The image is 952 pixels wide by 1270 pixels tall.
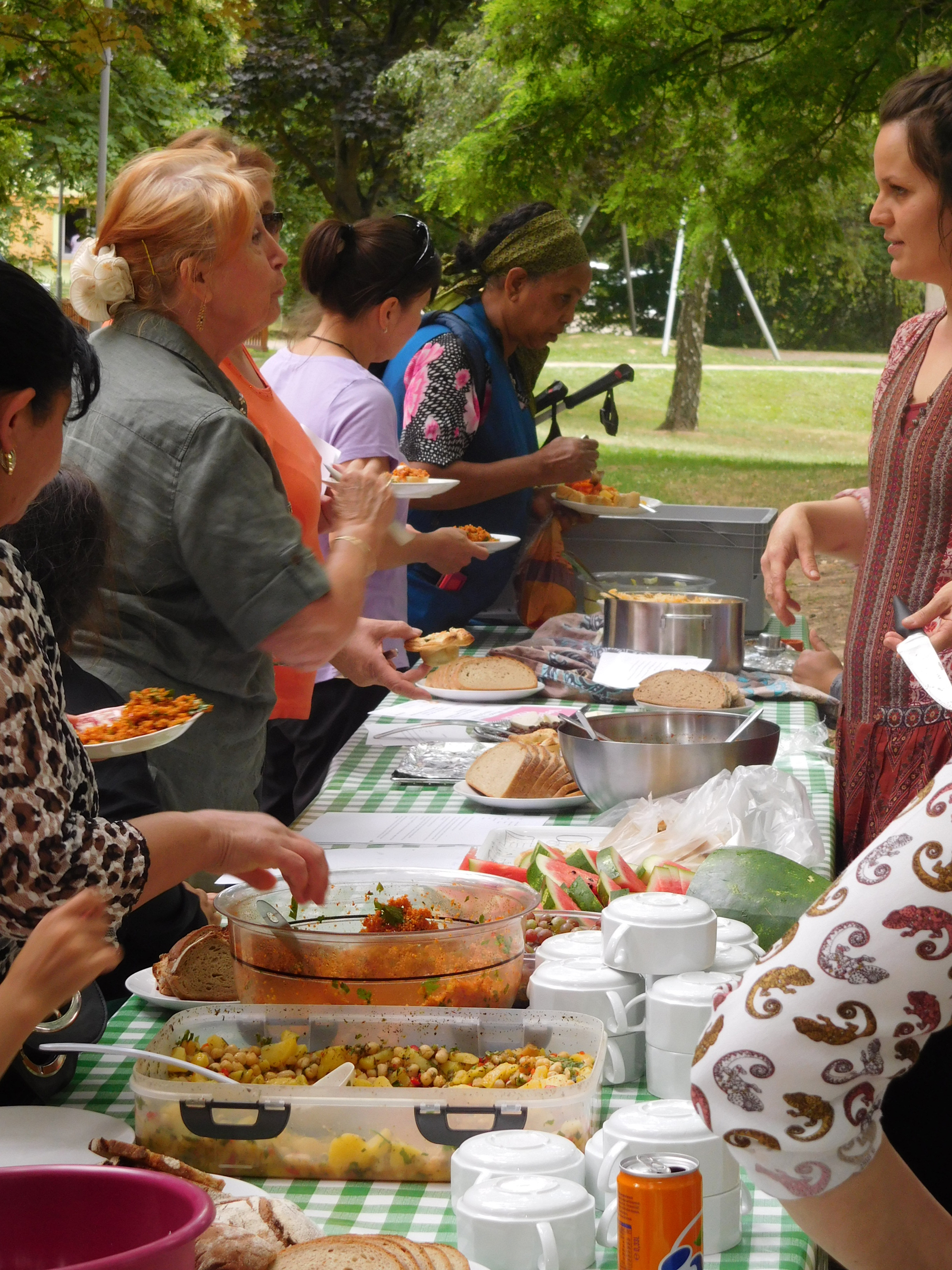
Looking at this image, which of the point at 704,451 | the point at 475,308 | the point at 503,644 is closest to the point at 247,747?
the point at 503,644

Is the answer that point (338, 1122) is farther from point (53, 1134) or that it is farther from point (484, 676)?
point (484, 676)

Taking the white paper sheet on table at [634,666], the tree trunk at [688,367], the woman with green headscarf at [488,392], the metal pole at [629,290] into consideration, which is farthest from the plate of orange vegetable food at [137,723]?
the metal pole at [629,290]

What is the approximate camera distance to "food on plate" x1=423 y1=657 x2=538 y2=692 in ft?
9.94

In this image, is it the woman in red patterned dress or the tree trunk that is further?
the tree trunk

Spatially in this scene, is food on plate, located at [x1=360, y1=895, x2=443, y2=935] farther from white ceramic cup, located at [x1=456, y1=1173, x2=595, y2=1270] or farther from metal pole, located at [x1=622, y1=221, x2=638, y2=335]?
metal pole, located at [x1=622, y1=221, x2=638, y2=335]

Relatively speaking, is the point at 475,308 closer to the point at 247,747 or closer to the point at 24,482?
the point at 247,747

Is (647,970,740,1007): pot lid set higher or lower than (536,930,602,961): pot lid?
Result: higher

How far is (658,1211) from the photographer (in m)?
0.79

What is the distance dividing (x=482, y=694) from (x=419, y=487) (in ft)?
1.67

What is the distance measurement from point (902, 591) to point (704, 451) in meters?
11.0

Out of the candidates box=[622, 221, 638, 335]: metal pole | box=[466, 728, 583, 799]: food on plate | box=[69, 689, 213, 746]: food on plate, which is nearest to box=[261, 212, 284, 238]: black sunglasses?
box=[69, 689, 213, 746]: food on plate

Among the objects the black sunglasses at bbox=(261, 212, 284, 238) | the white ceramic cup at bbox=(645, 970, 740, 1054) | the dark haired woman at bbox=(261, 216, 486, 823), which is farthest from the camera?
the dark haired woman at bbox=(261, 216, 486, 823)

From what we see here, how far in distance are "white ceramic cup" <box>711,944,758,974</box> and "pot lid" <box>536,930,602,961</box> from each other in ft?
0.40

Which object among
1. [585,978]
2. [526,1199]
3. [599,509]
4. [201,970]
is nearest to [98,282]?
[201,970]
